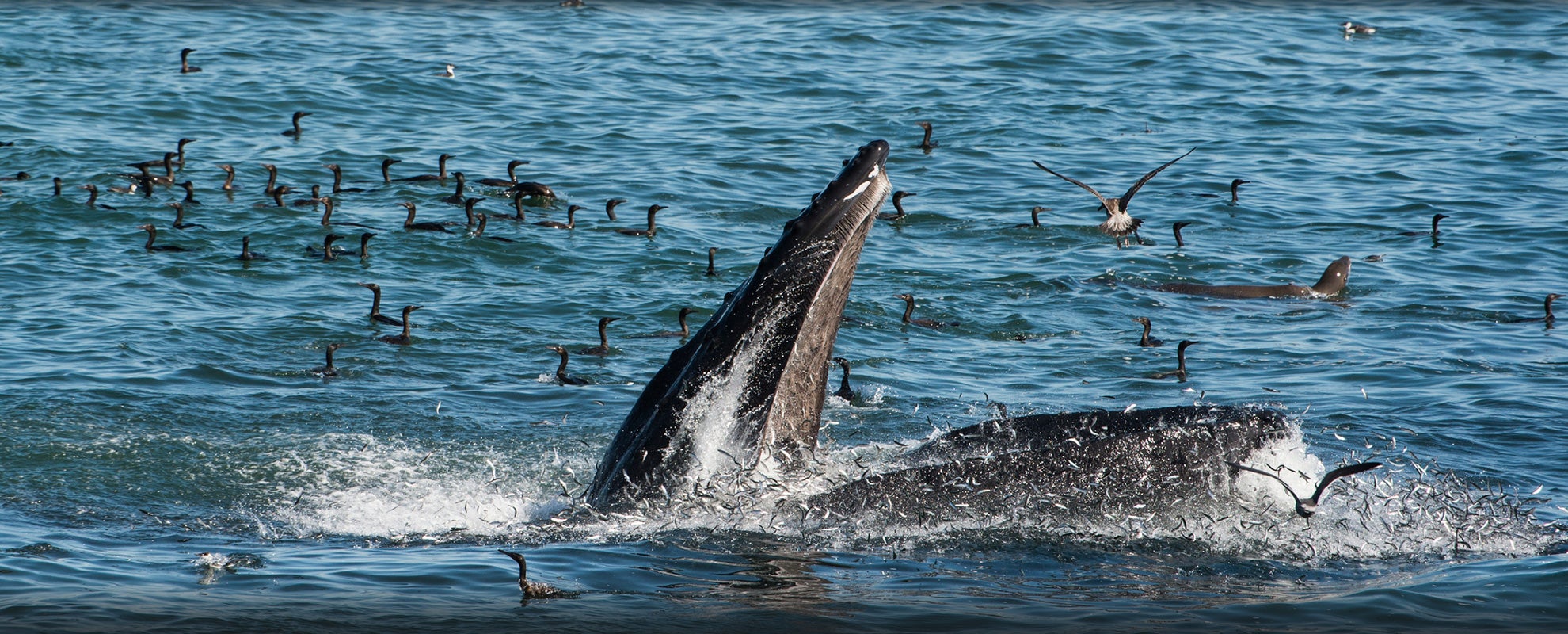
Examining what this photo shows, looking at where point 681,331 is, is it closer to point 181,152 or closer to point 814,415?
point 814,415

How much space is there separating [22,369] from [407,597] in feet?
22.5

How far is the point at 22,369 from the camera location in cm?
1189

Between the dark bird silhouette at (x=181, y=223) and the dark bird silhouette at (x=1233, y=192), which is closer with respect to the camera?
the dark bird silhouette at (x=181, y=223)

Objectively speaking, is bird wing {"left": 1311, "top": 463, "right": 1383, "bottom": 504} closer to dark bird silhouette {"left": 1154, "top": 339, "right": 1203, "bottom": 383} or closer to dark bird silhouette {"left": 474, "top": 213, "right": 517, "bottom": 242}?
dark bird silhouette {"left": 1154, "top": 339, "right": 1203, "bottom": 383}

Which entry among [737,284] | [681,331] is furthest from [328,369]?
[737,284]

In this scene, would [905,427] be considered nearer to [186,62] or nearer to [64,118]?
[64,118]

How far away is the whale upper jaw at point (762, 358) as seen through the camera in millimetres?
6285

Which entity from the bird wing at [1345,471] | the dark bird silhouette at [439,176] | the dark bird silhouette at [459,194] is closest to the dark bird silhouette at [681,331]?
the dark bird silhouette at [459,194]

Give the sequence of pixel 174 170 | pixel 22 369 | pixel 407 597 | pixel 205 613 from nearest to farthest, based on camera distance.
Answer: pixel 205 613, pixel 407 597, pixel 22 369, pixel 174 170

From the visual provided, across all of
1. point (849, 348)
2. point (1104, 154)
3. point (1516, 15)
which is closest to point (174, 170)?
point (849, 348)

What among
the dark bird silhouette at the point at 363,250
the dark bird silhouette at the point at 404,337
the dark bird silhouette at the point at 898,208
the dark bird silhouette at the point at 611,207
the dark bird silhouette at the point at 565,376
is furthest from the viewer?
the dark bird silhouette at the point at 898,208

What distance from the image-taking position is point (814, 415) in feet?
21.6

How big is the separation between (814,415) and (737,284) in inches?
395

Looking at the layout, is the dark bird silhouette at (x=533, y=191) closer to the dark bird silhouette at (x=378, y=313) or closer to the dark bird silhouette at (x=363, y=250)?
the dark bird silhouette at (x=363, y=250)
